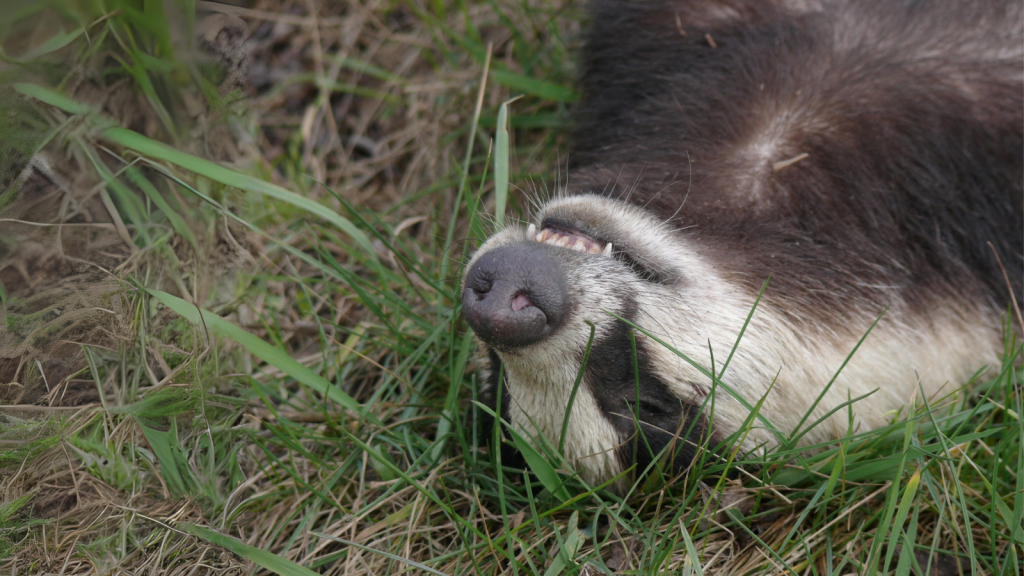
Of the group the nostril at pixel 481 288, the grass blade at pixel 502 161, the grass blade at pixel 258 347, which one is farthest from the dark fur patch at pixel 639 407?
the grass blade at pixel 258 347

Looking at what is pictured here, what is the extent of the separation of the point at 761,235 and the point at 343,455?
1.71 metres

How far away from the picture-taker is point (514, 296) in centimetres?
221

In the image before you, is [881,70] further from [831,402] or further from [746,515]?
[746,515]

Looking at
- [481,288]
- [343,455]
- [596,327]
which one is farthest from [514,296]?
[343,455]

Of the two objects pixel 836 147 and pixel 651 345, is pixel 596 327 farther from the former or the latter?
pixel 836 147

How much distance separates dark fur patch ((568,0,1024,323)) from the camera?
2791mm

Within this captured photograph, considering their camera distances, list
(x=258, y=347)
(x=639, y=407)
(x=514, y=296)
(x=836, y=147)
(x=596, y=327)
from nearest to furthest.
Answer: (x=514, y=296) → (x=596, y=327) → (x=639, y=407) → (x=258, y=347) → (x=836, y=147)

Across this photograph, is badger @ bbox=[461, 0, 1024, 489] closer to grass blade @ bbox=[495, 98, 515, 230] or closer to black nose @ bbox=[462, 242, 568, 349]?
black nose @ bbox=[462, 242, 568, 349]

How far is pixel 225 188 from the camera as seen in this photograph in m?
2.67

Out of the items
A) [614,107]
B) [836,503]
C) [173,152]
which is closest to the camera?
[173,152]

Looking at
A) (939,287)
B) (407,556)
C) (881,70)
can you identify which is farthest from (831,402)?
(407,556)

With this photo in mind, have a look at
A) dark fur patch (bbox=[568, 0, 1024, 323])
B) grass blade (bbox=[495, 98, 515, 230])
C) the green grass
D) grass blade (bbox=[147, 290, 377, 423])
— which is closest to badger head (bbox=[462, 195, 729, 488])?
the green grass

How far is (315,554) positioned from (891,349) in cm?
211

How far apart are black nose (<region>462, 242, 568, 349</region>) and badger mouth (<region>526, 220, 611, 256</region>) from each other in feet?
0.71
